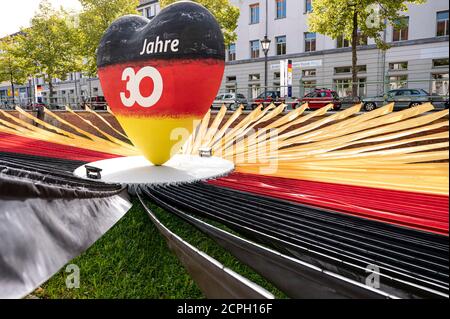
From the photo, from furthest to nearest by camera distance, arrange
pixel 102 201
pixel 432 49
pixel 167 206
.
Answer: pixel 432 49, pixel 167 206, pixel 102 201

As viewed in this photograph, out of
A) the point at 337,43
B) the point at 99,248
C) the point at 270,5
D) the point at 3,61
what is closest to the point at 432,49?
the point at 337,43

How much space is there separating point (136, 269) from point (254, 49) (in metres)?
30.1

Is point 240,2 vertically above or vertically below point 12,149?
above

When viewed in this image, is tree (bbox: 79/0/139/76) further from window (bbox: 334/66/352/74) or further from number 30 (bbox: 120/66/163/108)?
number 30 (bbox: 120/66/163/108)

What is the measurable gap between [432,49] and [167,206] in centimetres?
2454

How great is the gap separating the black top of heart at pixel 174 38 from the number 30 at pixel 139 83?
143 mm

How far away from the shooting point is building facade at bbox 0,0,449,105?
75.7 ft

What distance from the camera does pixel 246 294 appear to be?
5.71 feet

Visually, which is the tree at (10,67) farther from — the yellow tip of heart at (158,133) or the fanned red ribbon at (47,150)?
the yellow tip of heart at (158,133)

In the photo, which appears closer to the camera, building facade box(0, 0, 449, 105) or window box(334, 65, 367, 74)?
building facade box(0, 0, 449, 105)

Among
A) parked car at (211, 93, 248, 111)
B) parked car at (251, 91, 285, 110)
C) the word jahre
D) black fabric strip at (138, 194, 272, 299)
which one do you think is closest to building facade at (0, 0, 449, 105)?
parked car at (211, 93, 248, 111)

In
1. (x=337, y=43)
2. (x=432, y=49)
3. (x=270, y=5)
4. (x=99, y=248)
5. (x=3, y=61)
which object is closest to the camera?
(x=99, y=248)

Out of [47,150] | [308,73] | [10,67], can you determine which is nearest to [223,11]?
[308,73]

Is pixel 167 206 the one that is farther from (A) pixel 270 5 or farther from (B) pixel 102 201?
(A) pixel 270 5
